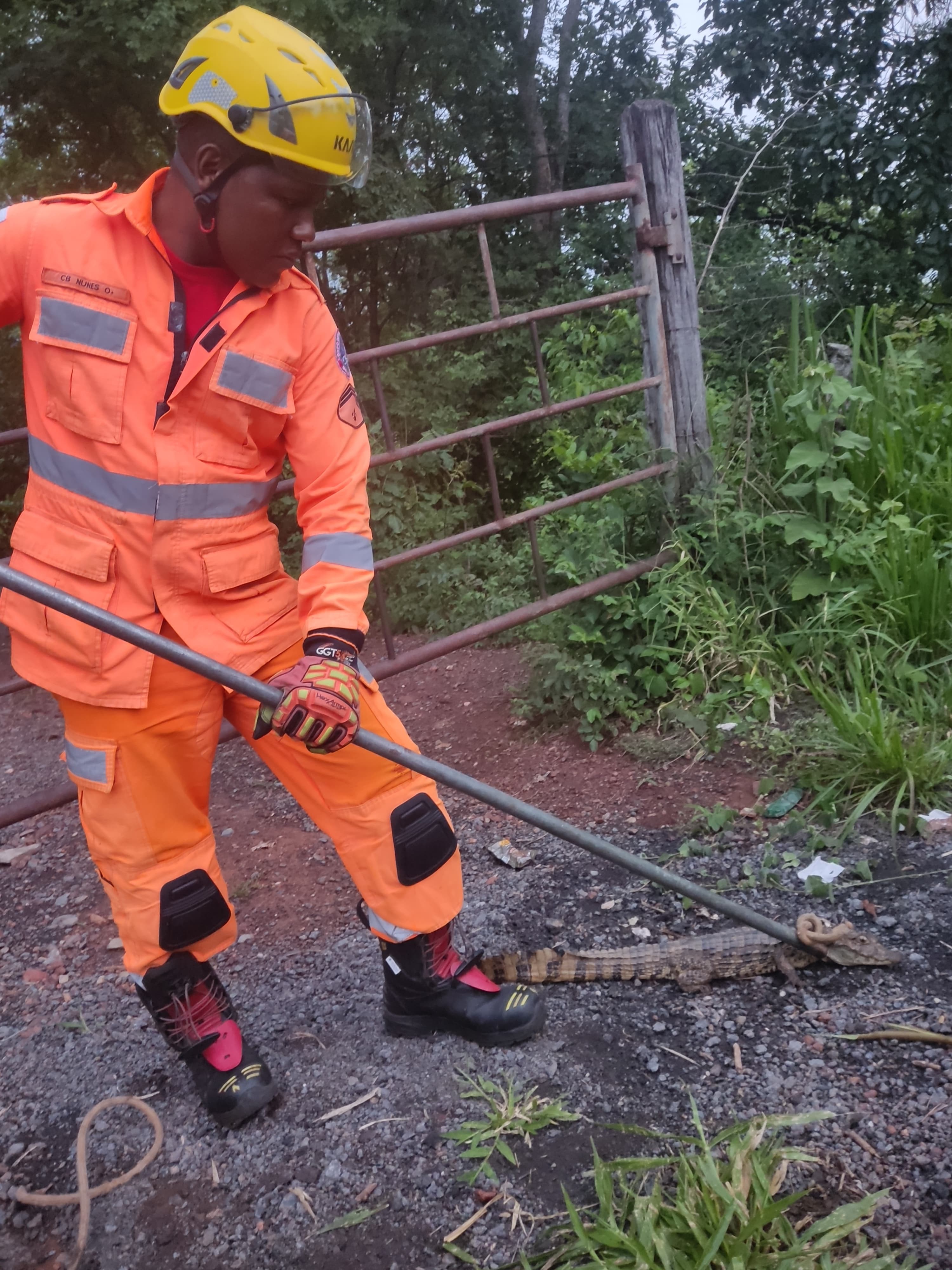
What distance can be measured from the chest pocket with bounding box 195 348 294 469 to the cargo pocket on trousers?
570 millimetres

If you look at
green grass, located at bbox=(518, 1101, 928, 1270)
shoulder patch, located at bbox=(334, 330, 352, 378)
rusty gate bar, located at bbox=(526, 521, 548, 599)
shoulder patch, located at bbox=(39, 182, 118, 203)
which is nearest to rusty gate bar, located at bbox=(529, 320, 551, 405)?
rusty gate bar, located at bbox=(526, 521, 548, 599)

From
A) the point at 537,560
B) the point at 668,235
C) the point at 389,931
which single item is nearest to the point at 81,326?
the point at 389,931

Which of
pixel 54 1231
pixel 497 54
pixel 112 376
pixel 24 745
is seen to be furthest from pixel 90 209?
pixel 497 54

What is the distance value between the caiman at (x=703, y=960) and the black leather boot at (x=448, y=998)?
0.48ft

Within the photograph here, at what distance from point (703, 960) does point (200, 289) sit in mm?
1815

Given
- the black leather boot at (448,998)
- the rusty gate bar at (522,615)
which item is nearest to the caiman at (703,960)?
the black leather boot at (448,998)

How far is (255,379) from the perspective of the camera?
1.86 m

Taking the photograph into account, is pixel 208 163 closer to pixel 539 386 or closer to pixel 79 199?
pixel 79 199

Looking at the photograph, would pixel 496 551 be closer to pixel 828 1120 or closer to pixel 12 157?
pixel 828 1120

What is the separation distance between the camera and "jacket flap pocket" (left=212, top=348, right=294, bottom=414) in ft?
5.99

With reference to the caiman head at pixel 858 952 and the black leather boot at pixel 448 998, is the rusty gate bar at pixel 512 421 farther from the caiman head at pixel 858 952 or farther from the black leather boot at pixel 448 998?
the caiman head at pixel 858 952

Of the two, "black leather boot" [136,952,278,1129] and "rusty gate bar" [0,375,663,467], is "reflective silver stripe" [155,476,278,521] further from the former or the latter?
"black leather boot" [136,952,278,1129]

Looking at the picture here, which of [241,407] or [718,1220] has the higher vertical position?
[241,407]

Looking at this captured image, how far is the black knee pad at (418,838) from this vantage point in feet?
6.57
